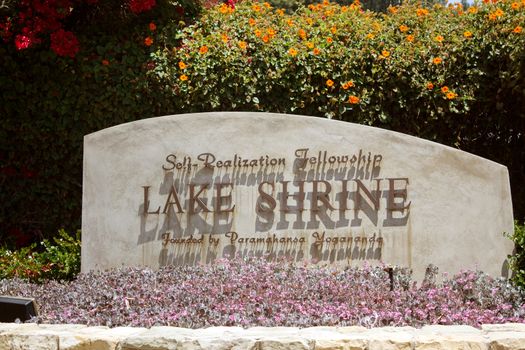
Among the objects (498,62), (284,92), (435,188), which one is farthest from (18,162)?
(498,62)

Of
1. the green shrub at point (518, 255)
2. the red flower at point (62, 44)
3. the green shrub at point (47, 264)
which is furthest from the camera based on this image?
the red flower at point (62, 44)

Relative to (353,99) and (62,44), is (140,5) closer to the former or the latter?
(62,44)

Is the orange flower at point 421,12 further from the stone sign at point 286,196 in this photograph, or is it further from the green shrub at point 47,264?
the green shrub at point 47,264

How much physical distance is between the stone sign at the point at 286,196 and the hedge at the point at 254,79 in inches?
43.8

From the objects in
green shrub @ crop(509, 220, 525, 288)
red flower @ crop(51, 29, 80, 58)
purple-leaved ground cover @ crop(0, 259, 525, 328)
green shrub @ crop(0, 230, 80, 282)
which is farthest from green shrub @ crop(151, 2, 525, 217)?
purple-leaved ground cover @ crop(0, 259, 525, 328)

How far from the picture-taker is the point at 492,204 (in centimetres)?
592

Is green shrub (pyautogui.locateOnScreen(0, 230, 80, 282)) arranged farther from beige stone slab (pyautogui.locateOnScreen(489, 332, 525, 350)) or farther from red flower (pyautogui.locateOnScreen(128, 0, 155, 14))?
beige stone slab (pyautogui.locateOnScreen(489, 332, 525, 350))

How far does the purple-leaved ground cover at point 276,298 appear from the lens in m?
4.61

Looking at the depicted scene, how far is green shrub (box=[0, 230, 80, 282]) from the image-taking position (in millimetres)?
6852

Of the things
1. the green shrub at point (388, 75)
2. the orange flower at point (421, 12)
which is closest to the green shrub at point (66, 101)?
the green shrub at point (388, 75)

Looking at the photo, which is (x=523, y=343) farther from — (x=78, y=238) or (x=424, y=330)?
(x=78, y=238)

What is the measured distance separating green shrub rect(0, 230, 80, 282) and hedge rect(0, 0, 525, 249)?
76 centimetres

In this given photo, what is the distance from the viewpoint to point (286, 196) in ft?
20.5

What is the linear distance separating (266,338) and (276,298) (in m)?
0.91
